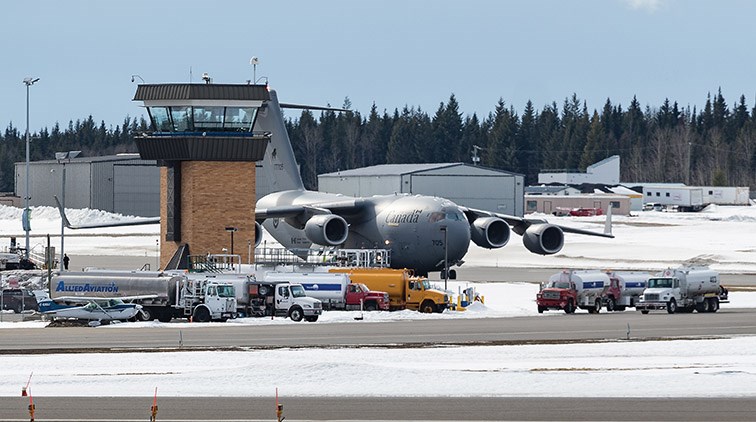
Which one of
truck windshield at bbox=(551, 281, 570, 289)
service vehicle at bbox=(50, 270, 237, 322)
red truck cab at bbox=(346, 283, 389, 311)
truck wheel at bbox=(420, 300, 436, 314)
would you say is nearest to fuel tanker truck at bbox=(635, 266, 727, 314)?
truck windshield at bbox=(551, 281, 570, 289)

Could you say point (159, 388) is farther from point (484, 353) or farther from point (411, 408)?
point (484, 353)

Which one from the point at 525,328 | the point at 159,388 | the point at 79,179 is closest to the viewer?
the point at 159,388

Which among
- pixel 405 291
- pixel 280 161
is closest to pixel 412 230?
pixel 405 291

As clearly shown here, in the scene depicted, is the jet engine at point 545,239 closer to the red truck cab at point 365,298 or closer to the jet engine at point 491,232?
the jet engine at point 491,232

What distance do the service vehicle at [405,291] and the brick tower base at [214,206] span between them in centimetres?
736

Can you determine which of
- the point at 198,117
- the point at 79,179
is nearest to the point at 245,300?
the point at 198,117

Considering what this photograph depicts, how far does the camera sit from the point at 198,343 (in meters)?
40.9

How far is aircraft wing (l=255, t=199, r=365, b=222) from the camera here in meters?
73.8

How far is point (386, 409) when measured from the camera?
2777 centimetres

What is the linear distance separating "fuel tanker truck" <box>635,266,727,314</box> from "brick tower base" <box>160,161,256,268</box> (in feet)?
62.6

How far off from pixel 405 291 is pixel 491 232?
16566 millimetres

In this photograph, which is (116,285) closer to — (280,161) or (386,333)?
(386,333)

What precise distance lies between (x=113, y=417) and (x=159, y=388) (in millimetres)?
4302

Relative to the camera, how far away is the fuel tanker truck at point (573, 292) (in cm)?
5681
